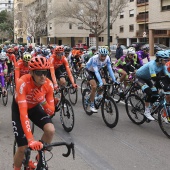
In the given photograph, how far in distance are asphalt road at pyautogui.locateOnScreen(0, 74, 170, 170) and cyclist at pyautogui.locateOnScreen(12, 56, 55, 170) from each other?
3.75ft

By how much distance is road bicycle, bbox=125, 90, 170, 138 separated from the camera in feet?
21.1

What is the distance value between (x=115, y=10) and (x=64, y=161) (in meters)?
40.0

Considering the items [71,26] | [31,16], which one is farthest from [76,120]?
[71,26]

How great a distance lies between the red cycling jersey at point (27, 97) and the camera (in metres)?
3.70

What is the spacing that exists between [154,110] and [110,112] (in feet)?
3.35

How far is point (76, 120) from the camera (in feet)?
26.9

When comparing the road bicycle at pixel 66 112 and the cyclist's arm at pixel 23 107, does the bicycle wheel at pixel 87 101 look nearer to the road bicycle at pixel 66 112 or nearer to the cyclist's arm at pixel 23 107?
the road bicycle at pixel 66 112

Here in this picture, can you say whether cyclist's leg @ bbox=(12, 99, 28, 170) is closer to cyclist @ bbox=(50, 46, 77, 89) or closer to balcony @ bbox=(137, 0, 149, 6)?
cyclist @ bbox=(50, 46, 77, 89)

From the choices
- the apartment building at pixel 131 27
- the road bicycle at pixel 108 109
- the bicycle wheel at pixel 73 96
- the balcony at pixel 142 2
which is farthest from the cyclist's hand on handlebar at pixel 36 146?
the balcony at pixel 142 2

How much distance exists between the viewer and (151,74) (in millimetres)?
6793

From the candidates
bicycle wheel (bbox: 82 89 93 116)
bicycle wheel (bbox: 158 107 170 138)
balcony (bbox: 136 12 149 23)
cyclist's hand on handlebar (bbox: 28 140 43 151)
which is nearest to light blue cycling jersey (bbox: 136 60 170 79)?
bicycle wheel (bbox: 158 107 170 138)

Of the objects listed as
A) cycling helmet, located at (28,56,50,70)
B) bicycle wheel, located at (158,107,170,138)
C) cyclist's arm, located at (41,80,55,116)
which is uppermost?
cycling helmet, located at (28,56,50,70)

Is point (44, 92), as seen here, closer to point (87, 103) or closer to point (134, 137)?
point (134, 137)

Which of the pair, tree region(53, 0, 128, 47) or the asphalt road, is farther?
tree region(53, 0, 128, 47)
